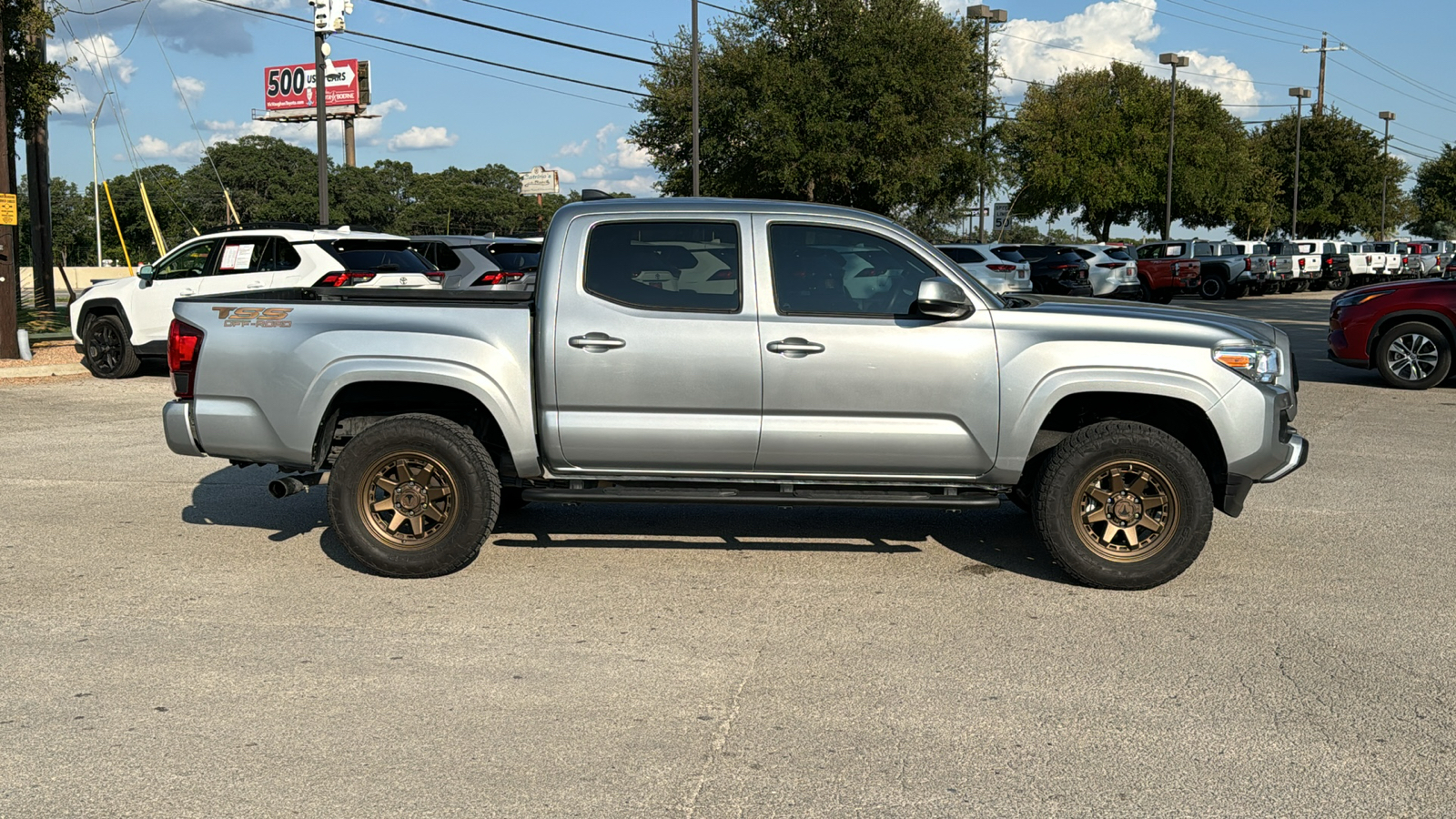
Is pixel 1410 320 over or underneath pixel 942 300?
underneath

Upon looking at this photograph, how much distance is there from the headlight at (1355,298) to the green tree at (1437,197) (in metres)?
86.1

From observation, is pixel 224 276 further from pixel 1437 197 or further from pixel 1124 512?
pixel 1437 197

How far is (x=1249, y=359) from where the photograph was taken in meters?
6.06

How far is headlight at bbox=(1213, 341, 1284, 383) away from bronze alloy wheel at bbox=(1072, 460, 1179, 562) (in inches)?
25.5

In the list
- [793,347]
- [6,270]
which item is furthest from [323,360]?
[6,270]

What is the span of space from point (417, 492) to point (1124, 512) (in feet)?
11.5

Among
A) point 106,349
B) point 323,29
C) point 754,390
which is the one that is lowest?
point 106,349

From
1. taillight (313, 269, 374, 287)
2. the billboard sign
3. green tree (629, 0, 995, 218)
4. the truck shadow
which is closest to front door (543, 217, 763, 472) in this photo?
the truck shadow

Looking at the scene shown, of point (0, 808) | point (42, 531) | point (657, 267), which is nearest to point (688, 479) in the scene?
point (657, 267)

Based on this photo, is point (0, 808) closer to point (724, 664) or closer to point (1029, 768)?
point (724, 664)

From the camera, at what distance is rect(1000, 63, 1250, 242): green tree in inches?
2251

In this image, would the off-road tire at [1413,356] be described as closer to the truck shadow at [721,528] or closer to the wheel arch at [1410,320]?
the wheel arch at [1410,320]

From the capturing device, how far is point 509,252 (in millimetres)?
18031

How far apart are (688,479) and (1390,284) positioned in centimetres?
1221
